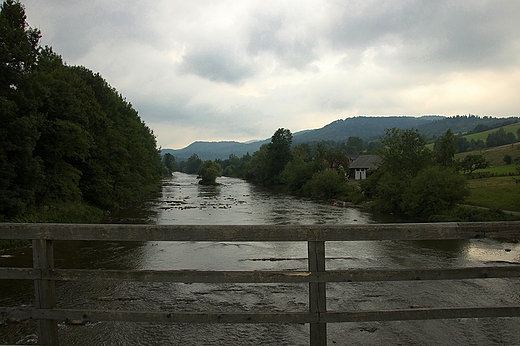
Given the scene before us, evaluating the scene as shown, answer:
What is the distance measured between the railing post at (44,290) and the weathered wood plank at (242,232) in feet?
0.37

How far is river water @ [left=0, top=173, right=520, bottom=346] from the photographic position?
6422 millimetres

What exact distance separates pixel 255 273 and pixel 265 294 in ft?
21.5

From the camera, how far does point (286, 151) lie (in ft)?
284

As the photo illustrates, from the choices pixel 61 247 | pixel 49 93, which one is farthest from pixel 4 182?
pixel 49 93

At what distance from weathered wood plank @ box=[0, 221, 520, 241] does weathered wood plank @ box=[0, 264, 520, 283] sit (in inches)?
13.3

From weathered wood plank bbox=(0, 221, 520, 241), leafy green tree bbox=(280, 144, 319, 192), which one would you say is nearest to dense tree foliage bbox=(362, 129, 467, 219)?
leafy green tree bbox=(280, 144, 319, 192)

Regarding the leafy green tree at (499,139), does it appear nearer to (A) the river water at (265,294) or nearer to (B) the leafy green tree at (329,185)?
(B) the leafy green tree at (329,185)

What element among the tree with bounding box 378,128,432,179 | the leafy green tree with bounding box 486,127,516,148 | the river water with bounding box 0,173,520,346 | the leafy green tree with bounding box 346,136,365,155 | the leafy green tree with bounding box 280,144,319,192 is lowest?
the river water with bounding box 0,173,520,346

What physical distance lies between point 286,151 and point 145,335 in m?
81.1

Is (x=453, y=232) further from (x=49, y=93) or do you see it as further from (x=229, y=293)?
(x=49, y=93)

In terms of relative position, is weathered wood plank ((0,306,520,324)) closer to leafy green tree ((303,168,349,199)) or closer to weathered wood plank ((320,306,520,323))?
weathered wood plank ((320,306,520,323))

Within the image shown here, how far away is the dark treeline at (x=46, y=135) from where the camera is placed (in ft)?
64.1

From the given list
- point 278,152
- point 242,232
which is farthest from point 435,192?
point 278,152

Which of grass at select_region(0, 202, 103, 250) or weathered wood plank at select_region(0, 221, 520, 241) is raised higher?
weathered wood plank at select_region(0, 221, 520, 241)
